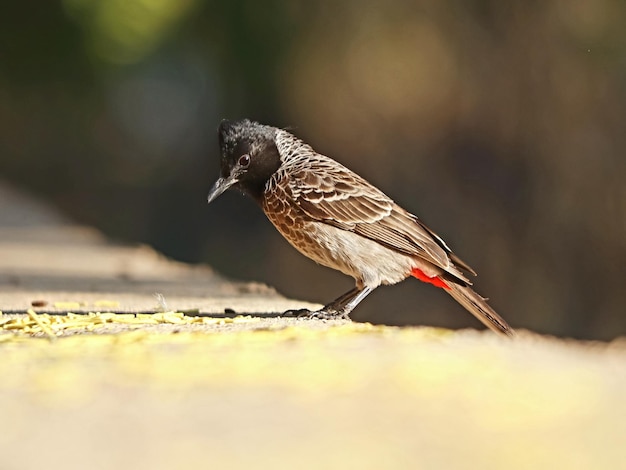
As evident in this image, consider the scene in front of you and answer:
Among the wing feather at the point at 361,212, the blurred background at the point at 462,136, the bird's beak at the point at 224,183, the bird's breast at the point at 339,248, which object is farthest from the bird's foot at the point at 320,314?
the blurred background at the point at 462,136

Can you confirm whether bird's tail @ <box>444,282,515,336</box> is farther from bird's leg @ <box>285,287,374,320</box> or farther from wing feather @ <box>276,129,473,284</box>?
bird's leg @ <box>285,287,374,320</box>

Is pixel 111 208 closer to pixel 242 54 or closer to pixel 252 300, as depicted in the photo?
pixel 242 54

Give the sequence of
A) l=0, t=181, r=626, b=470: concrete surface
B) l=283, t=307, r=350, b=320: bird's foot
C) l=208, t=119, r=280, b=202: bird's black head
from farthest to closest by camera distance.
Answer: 1. l=208, t=119, r=280, b=202: bird's black head
2. l=283, t=307, r=350, b=320: bird's foot
3. l=0, t=181, r=626, b=470: concrete surface

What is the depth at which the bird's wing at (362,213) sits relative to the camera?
19.5ft

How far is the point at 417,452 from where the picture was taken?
8.85 ft

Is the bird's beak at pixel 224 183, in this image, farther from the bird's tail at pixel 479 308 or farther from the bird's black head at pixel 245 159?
the bird's tail at pixel 479 308

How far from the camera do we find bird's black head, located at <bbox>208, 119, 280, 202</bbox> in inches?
245

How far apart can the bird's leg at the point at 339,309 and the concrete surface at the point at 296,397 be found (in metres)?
0.32

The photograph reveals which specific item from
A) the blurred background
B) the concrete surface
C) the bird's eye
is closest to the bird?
the bird's eye

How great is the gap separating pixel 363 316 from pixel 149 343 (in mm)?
7213

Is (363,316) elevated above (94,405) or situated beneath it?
situated beneath

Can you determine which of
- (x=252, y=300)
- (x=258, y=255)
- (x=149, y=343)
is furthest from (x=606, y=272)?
(x=149, y=343)

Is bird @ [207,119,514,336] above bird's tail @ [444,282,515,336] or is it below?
above

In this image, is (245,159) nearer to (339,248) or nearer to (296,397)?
(339,248)
